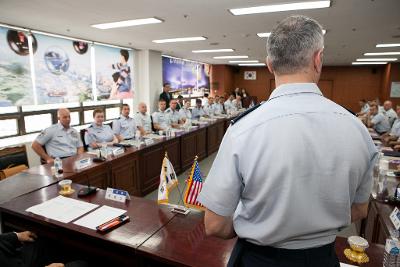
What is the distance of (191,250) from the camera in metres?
1.55

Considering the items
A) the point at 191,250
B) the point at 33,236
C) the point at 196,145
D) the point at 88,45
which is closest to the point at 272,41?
the point at 191,250

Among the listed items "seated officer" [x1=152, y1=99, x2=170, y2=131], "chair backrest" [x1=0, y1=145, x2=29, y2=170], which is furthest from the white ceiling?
"chair backrest" [x1=0, y1=145, x2=29, y2=170]

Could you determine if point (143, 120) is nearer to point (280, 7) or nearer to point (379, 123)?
point (280, 7)

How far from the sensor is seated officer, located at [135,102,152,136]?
5.54 m

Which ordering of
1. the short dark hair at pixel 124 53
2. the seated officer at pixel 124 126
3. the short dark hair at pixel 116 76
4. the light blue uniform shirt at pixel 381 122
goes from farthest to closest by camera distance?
1. the short dark hair at pixel 124 53
2. the short dark hair at pixel 116 76
3. the light blue uniform shirt at pixel 381 122
4. the seated officer at pixel 124 126

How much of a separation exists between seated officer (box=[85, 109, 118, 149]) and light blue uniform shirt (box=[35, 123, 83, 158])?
0.33 metres

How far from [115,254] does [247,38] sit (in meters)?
5.57

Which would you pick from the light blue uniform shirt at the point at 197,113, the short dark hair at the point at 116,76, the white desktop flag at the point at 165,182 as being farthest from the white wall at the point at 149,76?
the white desktop flag at the point at 165,182

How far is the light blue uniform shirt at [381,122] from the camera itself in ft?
22.5

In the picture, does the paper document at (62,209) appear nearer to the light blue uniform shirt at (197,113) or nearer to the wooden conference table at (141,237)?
the wooden conference table at (141,237)

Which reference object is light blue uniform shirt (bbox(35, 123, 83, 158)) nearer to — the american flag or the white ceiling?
the white ceiling

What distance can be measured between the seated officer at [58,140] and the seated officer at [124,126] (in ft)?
3.67

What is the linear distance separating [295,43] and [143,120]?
521 cm

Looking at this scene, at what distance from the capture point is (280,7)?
12.4ft
